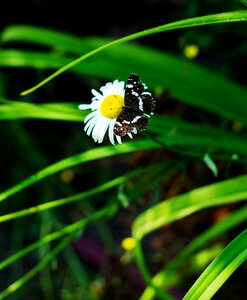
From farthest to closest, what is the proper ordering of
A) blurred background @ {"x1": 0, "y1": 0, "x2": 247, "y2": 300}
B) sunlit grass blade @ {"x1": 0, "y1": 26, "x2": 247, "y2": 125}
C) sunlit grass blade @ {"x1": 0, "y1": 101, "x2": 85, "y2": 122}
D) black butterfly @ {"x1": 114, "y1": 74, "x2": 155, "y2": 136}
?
1. blurred background @ {"x1": 0, "y1": 0, "x2": 247, "y2": 300}
2. sunlit grass blade @ {"x1": 0, "y1": 26, "x2": 247, "y2": 125}
3. sunlit grass blade @ {"x1": 0, "y1": 101, "x2": 85, "y2": 122}
4. black butterfly @ {"x1": 114, "y1": 74, "x2": 155, "y2": 136}

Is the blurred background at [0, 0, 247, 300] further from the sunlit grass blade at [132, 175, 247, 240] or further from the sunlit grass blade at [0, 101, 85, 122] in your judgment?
the sunlit grass blade at [0, 101, 85, 122]

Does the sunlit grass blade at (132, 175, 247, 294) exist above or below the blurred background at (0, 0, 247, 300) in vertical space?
below

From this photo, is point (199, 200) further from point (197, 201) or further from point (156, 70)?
point (156, 70)

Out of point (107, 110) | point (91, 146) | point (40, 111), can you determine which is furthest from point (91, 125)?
point (91, 146)

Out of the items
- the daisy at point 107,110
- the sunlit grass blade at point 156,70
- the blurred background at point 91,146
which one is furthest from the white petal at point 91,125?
the blurred background at point 91,146

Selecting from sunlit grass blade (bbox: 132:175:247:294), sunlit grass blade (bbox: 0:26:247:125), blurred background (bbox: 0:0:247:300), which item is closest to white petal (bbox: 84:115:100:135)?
sunlit grass blade (bbox: 132:175:247:294)

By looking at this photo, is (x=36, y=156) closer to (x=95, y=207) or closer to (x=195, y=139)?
(x=95, y=207)

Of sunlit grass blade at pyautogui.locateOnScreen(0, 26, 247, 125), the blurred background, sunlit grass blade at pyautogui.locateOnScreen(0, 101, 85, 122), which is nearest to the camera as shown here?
sunlit grass blade at pyautogui.locateOnScreen(0, 101, 85, 122)
